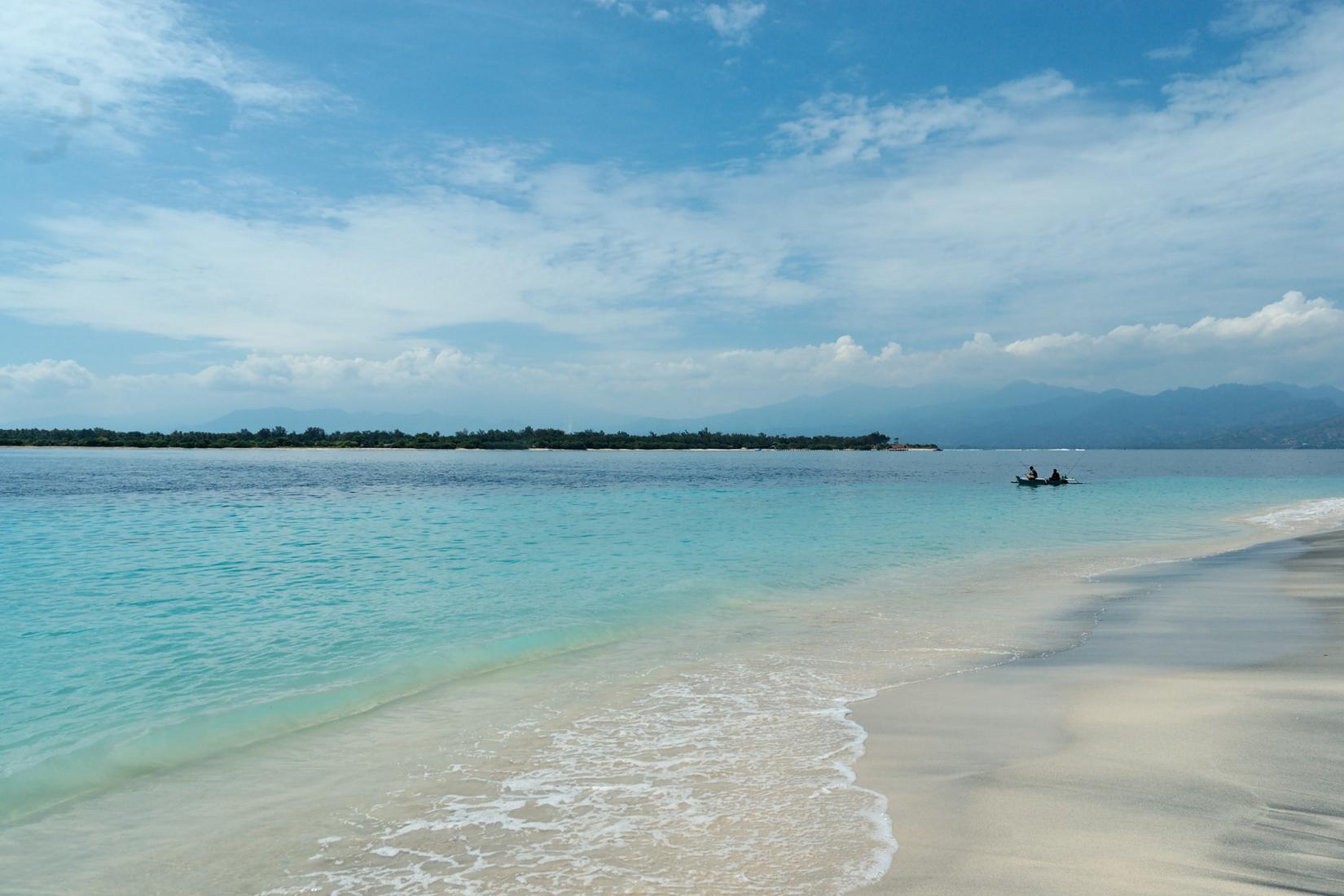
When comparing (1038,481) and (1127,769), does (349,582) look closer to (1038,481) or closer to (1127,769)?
(1127,769)

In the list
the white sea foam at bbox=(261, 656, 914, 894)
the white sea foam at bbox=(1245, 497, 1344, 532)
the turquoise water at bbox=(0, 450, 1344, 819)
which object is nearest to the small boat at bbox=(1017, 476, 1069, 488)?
the turquoise water at bbox=(0, 450, 1344, 819)

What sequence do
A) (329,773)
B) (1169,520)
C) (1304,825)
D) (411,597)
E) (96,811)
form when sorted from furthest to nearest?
(1169,520)
(411,597)
(329,773)
(96,811)
(1304,825)

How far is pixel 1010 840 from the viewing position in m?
5.31

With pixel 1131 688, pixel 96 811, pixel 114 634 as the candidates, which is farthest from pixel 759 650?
pixel 114 634

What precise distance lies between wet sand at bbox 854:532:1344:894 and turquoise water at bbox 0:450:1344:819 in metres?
6.80

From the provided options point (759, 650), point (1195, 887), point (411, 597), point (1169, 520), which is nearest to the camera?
point (1195, 887)

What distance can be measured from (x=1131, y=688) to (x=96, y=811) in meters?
11.5

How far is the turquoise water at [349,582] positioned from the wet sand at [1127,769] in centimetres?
680

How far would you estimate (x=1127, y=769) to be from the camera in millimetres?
6562

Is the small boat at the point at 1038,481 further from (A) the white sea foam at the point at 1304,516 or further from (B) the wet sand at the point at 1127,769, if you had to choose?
(B) the wet sand at the point at 1127,769

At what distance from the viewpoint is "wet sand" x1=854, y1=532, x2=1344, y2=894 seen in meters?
A: 4.87

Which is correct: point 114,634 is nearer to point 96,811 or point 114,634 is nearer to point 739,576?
point 96,811

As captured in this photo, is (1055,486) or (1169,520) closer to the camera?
(1169,520)

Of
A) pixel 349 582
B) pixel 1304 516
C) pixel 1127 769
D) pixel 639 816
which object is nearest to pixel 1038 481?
pixel 1304 516
